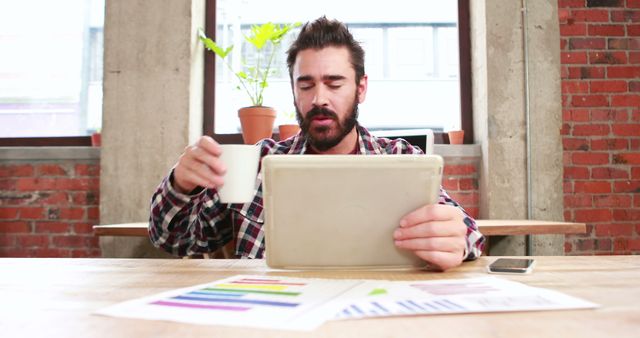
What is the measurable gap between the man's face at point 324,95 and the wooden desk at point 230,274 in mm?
787

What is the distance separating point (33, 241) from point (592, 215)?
11.1 feet

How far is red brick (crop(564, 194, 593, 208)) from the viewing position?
119 inches

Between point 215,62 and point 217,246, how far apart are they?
198 centimetres

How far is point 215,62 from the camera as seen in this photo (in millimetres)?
3250

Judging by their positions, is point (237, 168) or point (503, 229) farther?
point (503, 229)

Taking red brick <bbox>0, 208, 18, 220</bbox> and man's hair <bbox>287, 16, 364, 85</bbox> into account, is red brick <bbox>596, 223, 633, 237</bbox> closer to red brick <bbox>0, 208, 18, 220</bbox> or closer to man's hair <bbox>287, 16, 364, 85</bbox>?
man's hair <bbox>287, 16, 364, 85</bbox>

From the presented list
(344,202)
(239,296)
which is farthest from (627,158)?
(239,296)

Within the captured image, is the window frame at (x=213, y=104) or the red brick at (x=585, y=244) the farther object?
the window frame at (x=213, y=104)

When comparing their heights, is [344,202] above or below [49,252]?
above

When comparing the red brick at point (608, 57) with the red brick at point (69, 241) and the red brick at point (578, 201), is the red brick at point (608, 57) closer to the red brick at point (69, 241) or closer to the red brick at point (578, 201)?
the red brick at point (578, 201)

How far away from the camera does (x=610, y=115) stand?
302 cm

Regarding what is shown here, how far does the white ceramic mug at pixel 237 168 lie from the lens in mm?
841

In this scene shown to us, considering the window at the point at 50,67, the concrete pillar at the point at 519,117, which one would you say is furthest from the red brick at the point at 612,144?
the window at the point at 50,67

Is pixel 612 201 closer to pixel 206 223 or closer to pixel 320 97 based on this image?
pixel 320 97
